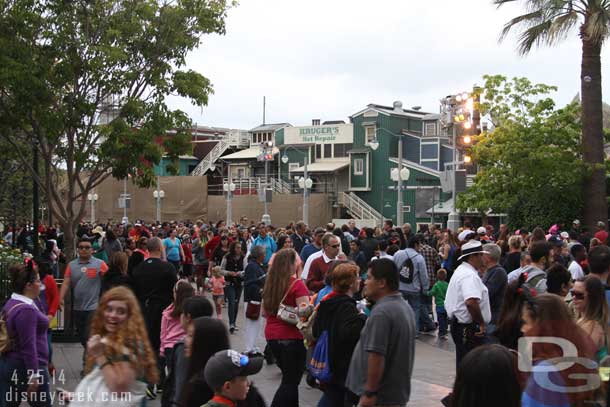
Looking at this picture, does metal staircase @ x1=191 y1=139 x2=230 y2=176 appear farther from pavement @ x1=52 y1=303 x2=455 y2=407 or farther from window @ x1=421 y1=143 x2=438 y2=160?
pavement @ x1=52 y1=303 x2=455 y2=407

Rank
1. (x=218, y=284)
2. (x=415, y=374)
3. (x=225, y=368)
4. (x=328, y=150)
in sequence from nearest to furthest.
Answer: (x=225, y=368) < (x=415, y=374) < (x=218, y=284) < (x=328, y=150)

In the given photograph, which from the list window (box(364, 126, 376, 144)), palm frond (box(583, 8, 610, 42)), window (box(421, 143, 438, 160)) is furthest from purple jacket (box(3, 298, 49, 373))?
window (box(364, 126, 376, 144))

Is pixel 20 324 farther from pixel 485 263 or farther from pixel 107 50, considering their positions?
pixel 107 50

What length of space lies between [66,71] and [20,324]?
850cm

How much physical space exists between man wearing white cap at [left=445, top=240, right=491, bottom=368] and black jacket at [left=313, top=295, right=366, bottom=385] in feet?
6.24

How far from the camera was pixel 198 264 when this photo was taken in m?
22.5

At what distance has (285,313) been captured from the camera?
803cm

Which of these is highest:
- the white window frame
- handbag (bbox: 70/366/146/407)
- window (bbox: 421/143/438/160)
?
the white window frame

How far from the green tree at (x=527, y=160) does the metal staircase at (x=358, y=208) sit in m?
19.1

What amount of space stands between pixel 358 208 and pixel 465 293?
4369cm

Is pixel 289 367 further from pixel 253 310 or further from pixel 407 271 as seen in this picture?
pixel 407 271

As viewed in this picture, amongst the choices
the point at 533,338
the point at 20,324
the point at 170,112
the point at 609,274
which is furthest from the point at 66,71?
the point at 533,338

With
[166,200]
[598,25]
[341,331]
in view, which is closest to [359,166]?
[166,200]

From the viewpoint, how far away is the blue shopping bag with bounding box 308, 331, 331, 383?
6.92m
